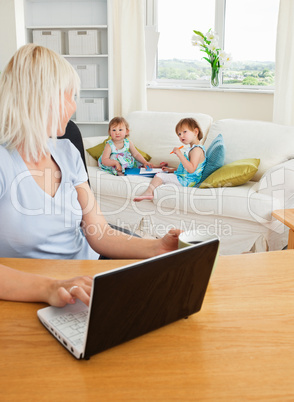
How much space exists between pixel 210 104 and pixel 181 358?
4.22 metres

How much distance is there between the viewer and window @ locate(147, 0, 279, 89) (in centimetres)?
465

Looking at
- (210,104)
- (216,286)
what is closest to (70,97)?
(216,286)

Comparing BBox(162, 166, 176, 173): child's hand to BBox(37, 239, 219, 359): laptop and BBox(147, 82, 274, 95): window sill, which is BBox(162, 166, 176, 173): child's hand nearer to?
BBox(147, 82, 274, 95): window sill

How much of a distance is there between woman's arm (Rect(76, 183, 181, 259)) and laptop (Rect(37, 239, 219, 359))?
36cm

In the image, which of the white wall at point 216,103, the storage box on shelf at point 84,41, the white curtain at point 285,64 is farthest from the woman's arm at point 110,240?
the storage box on shelf at point 84,41

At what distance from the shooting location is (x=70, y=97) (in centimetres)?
118

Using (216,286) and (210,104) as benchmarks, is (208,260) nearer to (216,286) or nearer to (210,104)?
(216,286)

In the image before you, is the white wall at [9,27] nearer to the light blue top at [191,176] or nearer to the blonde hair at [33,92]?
the light blue top at [191,176]

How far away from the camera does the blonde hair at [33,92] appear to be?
3.67 feet

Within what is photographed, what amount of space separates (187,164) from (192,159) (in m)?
0.06

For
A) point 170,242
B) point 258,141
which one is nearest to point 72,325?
point 170,242

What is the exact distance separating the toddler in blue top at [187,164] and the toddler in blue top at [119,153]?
404 millimetres

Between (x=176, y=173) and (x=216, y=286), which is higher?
(x=216, y=286)

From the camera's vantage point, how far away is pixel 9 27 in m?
4.69
